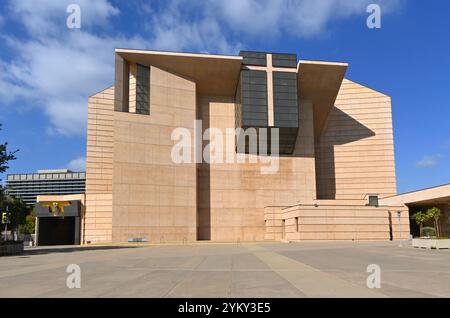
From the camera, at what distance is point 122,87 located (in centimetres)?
5547

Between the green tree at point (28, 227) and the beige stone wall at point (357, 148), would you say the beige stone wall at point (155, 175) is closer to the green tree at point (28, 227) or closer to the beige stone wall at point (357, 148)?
the beige stone wall at point (357, 148)

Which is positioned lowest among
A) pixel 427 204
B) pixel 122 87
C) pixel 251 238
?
pixel 251 238

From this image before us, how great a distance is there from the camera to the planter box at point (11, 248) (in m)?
30.8

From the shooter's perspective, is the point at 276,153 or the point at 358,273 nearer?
the point at 358,273

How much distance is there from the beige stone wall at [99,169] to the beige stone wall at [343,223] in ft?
86.0

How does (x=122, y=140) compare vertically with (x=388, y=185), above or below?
above

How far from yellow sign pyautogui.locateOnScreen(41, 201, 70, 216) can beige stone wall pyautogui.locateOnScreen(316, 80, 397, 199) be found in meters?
42.3

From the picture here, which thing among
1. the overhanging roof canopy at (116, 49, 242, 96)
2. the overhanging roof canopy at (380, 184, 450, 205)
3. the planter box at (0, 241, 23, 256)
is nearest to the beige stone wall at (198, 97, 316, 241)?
the overhanging roof canopy at (116, 49, 242, 96)

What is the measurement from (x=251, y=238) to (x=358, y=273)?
157 ft

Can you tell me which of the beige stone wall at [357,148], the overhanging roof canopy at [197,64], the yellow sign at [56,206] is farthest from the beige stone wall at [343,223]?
the yellow sign at [56,206]

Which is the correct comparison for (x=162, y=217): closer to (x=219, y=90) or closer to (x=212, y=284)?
(x=219, y=90)

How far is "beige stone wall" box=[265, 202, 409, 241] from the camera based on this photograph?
5126 cm
